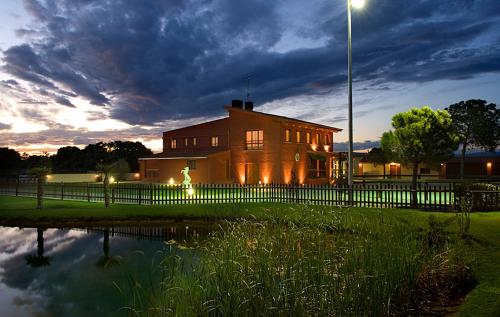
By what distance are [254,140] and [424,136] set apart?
15505mm

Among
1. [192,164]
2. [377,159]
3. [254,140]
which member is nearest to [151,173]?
[192,164]

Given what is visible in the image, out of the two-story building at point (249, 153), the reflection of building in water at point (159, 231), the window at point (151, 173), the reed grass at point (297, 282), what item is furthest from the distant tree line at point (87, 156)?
the reed grass at point (297, 282)

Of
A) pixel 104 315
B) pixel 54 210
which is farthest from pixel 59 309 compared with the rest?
pixel 54 210

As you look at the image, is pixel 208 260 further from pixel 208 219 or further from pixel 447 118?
pixel 447 118

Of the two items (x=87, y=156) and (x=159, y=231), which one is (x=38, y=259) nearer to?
(x=159, y=231)

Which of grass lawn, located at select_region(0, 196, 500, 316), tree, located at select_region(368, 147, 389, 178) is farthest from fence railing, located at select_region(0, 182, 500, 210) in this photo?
tree, located at select_region(368, 147, 389, 178)

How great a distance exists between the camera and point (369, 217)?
13.1 metres

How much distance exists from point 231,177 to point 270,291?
32.1 m

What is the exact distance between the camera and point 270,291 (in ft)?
17.9

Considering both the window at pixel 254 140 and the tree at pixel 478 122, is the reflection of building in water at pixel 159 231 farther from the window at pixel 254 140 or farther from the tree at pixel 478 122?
the tree at pixel 478 122

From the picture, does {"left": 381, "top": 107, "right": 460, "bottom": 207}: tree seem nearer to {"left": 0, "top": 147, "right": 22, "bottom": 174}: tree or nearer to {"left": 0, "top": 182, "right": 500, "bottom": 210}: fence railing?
{"left": 0, "top": 182, "right": 500, "bottom": 210}: fence railing

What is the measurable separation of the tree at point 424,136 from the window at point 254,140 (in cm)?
1256

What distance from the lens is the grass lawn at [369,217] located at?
6219mm

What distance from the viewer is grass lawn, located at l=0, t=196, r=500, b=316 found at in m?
6.22
